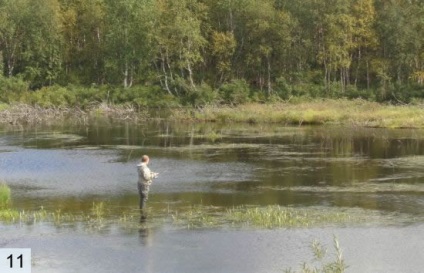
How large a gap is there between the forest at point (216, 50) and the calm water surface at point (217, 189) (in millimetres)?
18324

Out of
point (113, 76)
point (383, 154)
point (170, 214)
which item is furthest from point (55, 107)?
point (170, 214)

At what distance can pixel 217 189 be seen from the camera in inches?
1068

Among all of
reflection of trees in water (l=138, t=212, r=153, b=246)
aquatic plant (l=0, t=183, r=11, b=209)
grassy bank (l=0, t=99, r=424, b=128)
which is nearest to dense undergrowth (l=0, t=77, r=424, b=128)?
grassy bank (l=0, t=99, r=424, b=128)

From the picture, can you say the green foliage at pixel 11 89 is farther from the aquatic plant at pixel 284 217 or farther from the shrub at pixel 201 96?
the aquatic plant at pixel 284 217

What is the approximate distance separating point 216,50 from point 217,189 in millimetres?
45516

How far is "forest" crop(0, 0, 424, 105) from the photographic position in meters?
66.9

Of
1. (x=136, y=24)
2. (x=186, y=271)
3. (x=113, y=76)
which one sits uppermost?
(x=136, y=24)

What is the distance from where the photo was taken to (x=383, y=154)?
36875mm

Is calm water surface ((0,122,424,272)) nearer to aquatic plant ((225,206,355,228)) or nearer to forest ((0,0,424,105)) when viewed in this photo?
aquatic plant ((225,206,355,228))

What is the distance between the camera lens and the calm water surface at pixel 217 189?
1716 centimetres

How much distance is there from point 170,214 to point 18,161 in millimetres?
15393

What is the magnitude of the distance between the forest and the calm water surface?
18324 mm

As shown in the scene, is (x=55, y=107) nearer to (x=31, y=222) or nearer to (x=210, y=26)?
(x=210, y=26)

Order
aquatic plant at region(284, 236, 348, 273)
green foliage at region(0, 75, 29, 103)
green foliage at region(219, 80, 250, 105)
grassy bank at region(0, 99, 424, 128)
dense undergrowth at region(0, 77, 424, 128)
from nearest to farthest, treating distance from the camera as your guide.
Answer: aquatic plant at region(284, 236, 348, 273) → grassy bank at region(0, 99, 424, 128) → dense undergrowth at region(0, 77, 424, 128) → green foliage at region(219, 80, 250, 105) → green foliage at region(0, 75, 29, 103)
